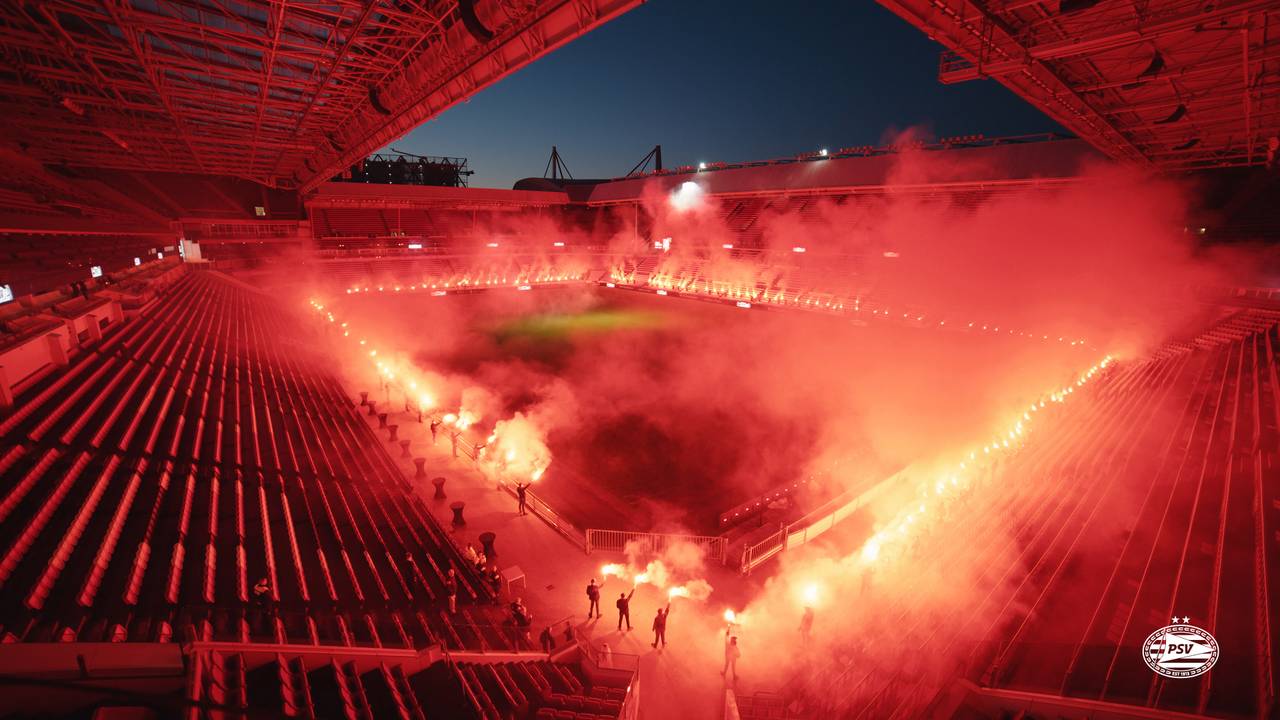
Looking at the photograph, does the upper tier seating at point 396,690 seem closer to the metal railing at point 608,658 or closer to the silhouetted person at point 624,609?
the metal railing at point 608,658

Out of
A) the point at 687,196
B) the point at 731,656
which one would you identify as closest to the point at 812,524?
the point at 731,656

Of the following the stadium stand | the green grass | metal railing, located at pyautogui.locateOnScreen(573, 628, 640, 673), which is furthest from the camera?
the green grass

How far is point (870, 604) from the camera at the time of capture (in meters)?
6.10

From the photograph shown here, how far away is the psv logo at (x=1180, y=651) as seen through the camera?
13.1 feet

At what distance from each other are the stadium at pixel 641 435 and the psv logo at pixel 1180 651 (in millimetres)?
34

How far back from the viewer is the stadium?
4004 mm

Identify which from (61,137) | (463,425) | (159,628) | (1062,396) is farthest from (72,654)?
(61,137)

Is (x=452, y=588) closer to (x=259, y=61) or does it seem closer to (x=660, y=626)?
(x=660, y=626)

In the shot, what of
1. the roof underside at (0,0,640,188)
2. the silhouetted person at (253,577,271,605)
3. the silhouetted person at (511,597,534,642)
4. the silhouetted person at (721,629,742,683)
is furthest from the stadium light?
the silhouetted person at (253,577,271,605)

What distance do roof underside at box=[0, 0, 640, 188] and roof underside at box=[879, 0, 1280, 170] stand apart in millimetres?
4613

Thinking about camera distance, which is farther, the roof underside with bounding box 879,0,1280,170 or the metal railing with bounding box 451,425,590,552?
the metal railing with bounding box 451,425,590,552

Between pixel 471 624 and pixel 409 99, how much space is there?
9201 millimetres

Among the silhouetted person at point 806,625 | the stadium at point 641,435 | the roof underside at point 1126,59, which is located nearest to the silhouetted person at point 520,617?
the stadium at point 641,435

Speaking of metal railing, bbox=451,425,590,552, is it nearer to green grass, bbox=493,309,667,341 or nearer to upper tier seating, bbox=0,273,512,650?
upper tier seating, bbox=0,273,512,650
